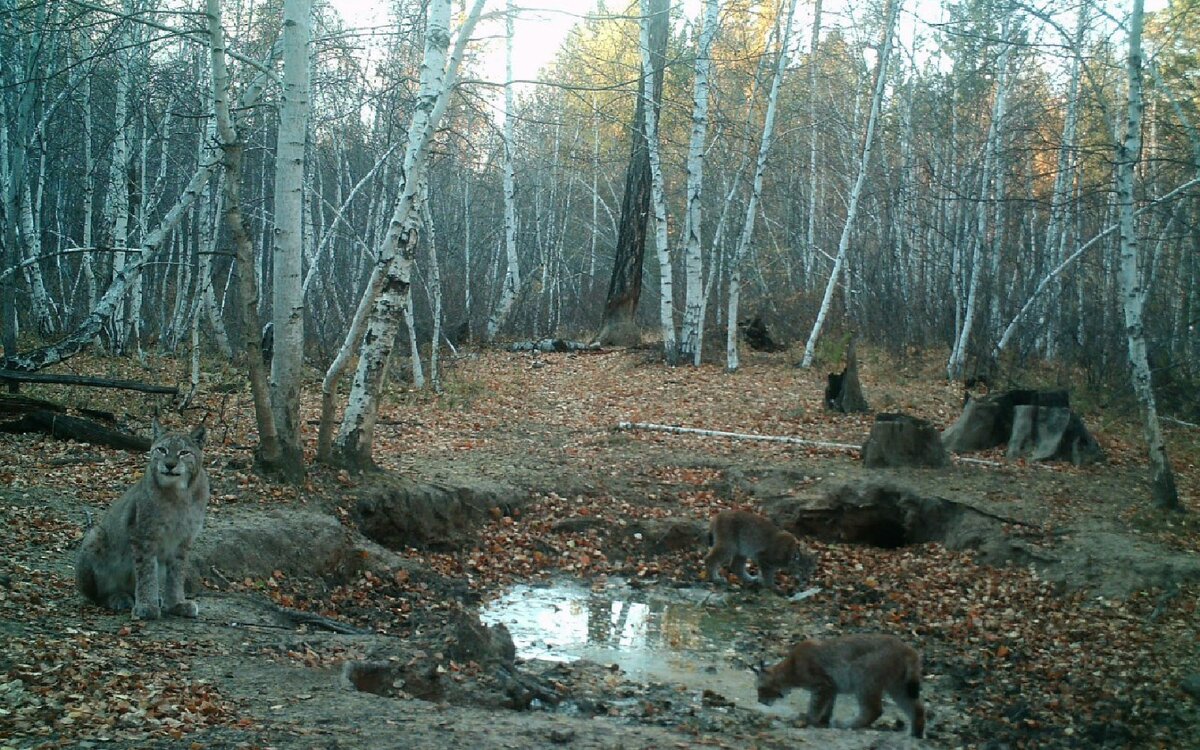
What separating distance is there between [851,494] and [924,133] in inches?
846

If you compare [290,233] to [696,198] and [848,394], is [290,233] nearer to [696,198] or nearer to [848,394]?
[848,394]

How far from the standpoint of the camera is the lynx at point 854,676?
668 centimetres

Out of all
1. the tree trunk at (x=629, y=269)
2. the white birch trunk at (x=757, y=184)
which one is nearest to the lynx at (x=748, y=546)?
the white birch trunk at (x=757, y=184)

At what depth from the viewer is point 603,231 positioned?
42.6 m

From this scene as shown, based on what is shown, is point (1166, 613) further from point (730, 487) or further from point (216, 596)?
point (216, 596)

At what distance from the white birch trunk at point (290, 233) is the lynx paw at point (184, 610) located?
135 inches

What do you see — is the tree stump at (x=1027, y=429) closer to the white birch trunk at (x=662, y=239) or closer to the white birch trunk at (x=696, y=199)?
the white birch trunk at (x=696, y=199)

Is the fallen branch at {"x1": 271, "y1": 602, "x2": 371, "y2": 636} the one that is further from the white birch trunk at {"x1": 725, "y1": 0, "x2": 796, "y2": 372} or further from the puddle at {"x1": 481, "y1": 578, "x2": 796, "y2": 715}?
the white birch trunk at {"x1": 725, "y1": 0, "x2": 796, "y2": 372}

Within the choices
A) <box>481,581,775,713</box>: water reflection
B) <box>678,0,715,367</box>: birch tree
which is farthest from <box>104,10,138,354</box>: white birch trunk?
<box>481,581,775,713</box>: water reflection

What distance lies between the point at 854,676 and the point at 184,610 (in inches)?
182

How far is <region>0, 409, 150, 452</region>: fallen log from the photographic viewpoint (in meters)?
11.4

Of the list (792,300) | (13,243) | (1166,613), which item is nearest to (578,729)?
(1166,613)

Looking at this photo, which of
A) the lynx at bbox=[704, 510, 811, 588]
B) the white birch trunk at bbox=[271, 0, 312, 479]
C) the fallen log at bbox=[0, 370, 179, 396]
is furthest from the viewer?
the fallen log at bbox=[0, 370, 179, 396]

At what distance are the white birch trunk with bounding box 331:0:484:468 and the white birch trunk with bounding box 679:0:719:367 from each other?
9.33m
